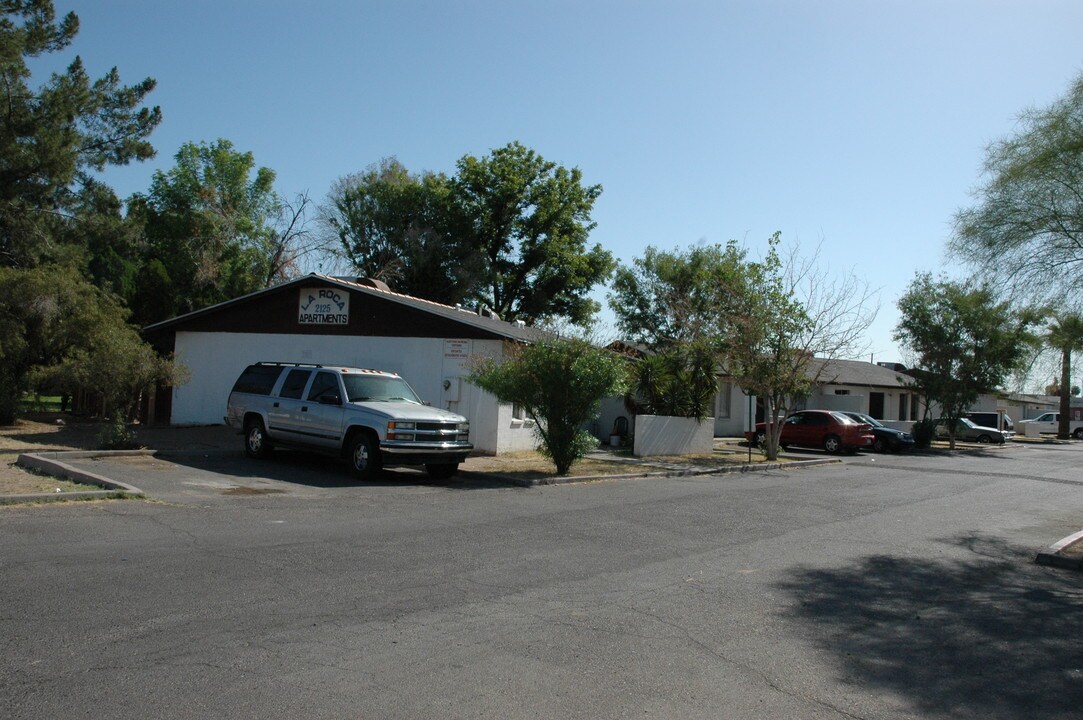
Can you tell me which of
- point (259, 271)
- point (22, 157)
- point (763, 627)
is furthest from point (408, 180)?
point (763, 627)

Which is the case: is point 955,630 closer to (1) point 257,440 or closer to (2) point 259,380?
(1) point 257,440

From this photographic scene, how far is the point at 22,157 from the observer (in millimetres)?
26156

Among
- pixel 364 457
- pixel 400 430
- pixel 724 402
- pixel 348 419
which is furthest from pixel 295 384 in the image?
pixel 724 402

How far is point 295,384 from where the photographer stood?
17.0 meters

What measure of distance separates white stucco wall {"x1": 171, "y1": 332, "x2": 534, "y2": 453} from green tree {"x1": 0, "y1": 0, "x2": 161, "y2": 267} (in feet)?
24.4

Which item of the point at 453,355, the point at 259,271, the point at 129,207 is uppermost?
the point at 129,207

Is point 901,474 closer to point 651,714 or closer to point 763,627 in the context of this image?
point 763,627

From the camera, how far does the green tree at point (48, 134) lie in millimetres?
25922

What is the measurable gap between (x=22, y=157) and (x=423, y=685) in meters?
27.0

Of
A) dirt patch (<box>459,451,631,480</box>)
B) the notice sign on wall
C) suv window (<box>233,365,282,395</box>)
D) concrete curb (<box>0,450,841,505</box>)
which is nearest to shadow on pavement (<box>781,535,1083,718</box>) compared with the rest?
concrete curb (<box>0,450,841,505</box>)

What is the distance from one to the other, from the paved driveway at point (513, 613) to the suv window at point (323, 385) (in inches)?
138

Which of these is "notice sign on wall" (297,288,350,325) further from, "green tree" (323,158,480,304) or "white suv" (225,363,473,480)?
"green tree" (323,158,480,304)

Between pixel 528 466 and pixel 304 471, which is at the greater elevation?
pixel 528 466

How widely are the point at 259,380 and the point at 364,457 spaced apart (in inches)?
147
